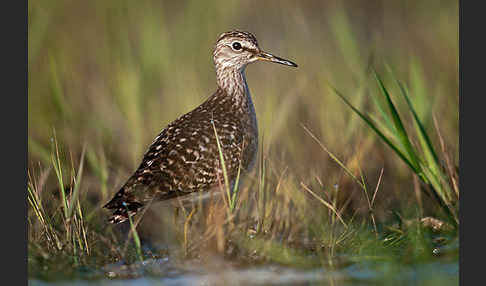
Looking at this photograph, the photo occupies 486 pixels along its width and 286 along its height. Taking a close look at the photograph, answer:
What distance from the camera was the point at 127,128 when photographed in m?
7.84

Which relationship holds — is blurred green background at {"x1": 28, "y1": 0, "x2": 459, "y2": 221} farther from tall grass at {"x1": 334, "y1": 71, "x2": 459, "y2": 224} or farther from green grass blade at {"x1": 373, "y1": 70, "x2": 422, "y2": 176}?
green grass blade at {"x1": 373, "y1": 70, "x2": 422, "y2": 176}

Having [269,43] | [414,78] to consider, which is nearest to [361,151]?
[414,78]

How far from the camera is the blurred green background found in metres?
7.04

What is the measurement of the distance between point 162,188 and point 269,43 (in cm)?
575

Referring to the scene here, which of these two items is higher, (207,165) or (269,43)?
(269,43)

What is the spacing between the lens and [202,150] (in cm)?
577

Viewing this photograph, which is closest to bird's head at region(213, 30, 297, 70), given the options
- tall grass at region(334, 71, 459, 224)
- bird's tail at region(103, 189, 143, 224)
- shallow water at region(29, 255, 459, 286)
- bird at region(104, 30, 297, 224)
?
bird at region(104, 30, 297, 224)

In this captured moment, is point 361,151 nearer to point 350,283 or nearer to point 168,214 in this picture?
point 168,214

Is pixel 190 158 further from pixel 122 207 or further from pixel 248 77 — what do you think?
pixel 248 77

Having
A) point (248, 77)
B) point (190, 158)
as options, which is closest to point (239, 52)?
point (190, 158)

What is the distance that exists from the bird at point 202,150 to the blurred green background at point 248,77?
1.07 feet

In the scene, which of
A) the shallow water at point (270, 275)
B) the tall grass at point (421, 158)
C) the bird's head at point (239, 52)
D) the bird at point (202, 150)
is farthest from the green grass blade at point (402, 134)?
the bird's head at point (239, 52)

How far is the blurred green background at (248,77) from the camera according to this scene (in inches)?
277

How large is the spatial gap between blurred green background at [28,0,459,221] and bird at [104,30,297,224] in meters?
0.33
